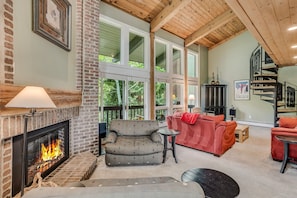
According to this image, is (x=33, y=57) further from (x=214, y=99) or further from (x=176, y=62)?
(x=214, y=99)

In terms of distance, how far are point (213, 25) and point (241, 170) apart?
5.39 metres

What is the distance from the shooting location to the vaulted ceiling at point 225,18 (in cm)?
248

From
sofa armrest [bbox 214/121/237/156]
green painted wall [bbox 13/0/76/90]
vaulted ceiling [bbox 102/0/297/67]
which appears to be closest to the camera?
green painted wall [bbox 13/0/76/90]

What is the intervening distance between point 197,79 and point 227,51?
2.01 meters

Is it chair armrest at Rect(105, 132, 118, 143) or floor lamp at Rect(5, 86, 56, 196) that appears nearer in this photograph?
floor lamp at Rect(5, 86, 56, 196)

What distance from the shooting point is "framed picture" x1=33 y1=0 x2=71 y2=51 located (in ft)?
6.69

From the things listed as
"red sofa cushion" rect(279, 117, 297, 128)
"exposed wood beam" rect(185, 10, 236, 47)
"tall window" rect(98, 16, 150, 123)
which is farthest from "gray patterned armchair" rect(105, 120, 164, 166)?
"exposed wood beam" rect(185, 10, 236, 47)

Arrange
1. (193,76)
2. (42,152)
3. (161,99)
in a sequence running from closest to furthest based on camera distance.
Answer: (42,152)
(161,99)
(193,76)

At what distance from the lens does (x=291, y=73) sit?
21.8 feet

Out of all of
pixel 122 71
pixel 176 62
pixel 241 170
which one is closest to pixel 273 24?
pixel 241 170

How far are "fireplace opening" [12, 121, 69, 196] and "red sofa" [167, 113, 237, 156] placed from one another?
106 inches

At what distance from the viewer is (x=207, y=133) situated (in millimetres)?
3814

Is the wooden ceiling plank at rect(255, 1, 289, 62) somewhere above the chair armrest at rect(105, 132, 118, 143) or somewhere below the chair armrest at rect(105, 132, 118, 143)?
above

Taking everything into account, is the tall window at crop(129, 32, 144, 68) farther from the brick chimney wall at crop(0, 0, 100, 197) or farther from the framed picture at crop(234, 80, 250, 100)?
the framed picture at crop(234, 80, 250, 100)
